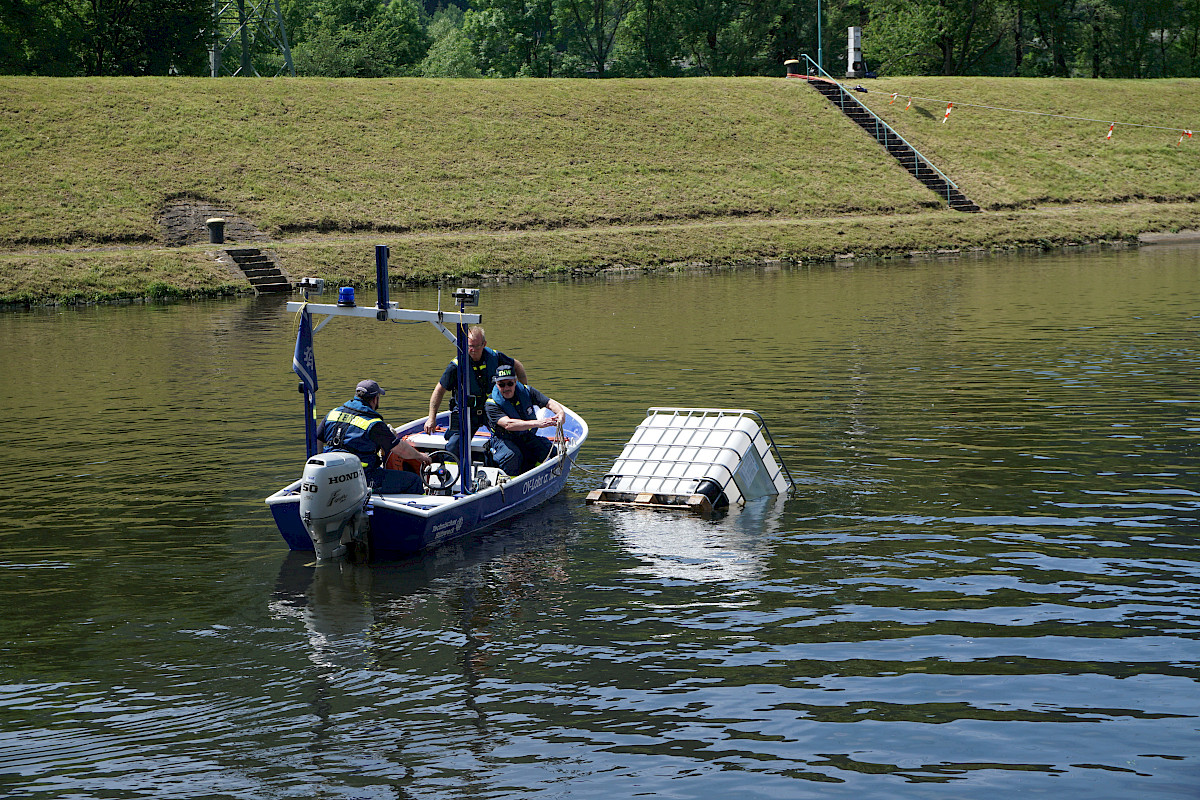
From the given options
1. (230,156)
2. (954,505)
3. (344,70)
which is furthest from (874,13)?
(954,505)

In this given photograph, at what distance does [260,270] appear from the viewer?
133 ft

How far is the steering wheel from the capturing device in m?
13.4

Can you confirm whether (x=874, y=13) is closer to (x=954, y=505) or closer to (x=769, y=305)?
(x=769, y=305)

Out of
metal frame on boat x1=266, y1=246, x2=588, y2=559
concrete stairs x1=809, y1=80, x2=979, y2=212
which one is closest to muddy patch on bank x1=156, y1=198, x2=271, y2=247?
concrete stairs x1=809, y1=80, x2=979, y2=212

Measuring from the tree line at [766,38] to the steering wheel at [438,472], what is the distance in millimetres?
73146

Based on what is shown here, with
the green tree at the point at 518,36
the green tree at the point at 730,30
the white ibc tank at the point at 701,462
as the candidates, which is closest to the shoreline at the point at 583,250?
the white ibc tank at the point at 701,462

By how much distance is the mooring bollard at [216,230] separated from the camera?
1672 inches

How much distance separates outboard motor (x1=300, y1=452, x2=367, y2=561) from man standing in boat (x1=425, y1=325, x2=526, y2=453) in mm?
2558

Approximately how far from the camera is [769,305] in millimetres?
32844

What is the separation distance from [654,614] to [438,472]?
3.91 meters

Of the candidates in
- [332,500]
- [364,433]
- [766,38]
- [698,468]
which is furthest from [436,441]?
[766,38]

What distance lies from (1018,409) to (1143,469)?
3.88 metres

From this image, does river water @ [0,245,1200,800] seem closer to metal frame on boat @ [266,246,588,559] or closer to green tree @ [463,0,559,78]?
metal frame on boat @ [266,246,588,559]

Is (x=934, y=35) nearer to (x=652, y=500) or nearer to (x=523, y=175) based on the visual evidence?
(x=523, y=175)
